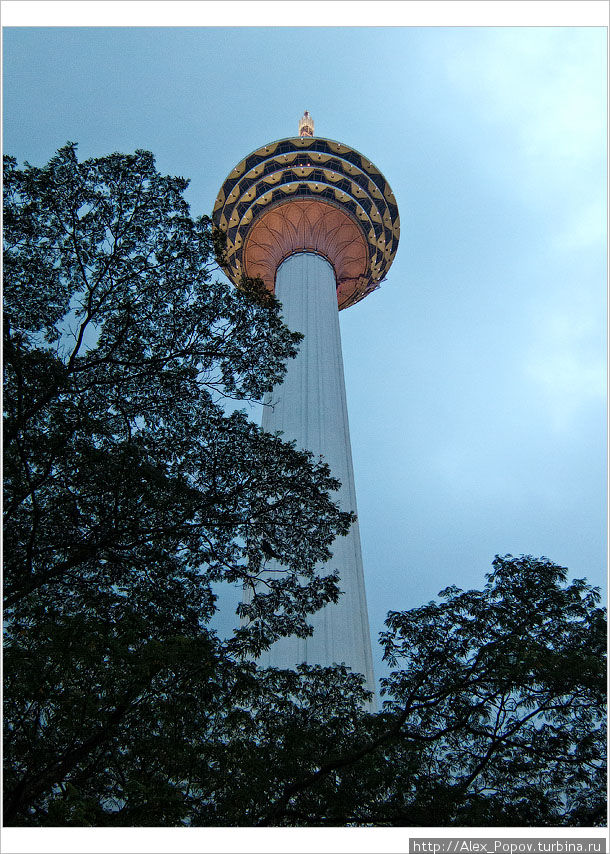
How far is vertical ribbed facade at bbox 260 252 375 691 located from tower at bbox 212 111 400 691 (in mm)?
63

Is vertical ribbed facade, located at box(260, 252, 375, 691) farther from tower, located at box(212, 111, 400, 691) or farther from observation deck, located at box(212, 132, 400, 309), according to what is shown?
observation deck, located at box(212, 132, 400, 309)

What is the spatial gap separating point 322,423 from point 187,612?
14.5 m

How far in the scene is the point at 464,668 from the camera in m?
10.1

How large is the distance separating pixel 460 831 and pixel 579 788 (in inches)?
134

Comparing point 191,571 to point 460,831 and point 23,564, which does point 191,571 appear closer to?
point 23,564

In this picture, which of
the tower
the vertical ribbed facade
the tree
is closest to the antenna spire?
the tower

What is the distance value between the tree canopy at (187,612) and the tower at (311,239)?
1394cm

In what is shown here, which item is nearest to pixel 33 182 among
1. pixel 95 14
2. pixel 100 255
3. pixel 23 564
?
pixel 100 255

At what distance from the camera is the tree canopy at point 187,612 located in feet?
28.0

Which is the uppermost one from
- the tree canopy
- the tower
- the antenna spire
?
the antenna spire

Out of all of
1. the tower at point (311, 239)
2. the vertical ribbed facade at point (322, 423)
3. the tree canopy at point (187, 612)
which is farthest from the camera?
the tower at point (311, 239)

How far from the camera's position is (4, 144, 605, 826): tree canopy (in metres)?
8.53

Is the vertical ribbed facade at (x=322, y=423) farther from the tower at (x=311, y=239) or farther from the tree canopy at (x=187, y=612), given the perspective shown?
the tree canopy at (x=187, y=612)

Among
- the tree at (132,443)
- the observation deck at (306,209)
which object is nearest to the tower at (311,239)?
the observation deck at (306,209)
